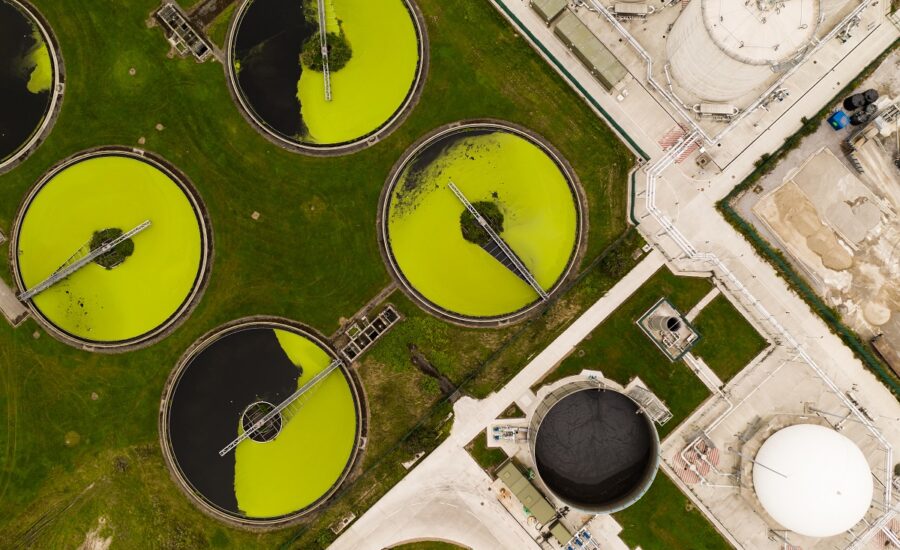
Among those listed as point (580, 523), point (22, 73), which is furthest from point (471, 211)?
point (22, 73)

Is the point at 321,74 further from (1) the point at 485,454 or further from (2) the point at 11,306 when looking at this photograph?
(1) the point at 485,454

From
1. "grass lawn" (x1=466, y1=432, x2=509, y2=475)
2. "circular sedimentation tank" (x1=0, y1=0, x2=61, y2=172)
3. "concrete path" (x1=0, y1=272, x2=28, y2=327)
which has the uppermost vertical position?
"circular sedimentation tank" (x1=0, y1=0, x2=61, y2=172)

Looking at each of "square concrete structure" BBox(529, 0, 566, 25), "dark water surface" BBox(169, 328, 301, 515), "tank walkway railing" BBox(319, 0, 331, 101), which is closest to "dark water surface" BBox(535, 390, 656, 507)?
"dark water surface" BBox(169, 328, 301, 515)

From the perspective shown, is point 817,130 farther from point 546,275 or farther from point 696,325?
point 546,275

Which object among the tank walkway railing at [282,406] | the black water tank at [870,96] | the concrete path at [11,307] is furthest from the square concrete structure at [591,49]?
the concrete path at [11,307]

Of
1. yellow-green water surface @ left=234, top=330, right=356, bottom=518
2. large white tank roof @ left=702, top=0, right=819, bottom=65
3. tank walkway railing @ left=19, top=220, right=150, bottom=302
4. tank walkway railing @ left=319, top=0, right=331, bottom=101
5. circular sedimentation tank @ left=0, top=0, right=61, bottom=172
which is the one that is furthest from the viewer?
circular sedimentation tank @ left=0, top=0, right=61, bottom=172

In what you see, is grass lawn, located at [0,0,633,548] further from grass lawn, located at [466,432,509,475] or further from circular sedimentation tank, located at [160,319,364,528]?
grass lawn, located at [466,432,509,475]

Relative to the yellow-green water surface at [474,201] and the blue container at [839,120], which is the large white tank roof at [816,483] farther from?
the blue container at [839,120]
